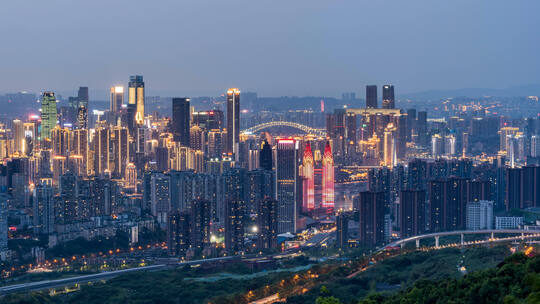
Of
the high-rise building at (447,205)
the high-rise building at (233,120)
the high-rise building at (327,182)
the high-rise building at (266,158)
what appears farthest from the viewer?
the high-rise building at (233,120)

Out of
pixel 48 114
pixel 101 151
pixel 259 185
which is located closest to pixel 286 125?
pixel 48 114

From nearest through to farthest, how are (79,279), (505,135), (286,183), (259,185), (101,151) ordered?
(79,279)
(259,185)
(286,183)
(101,151)
(505,135)

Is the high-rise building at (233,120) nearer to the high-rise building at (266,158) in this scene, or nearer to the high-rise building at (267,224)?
the high-rise building at (266,158)

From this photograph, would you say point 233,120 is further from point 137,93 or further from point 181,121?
point 137,93

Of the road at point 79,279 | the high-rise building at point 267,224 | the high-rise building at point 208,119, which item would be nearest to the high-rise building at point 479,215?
the high-rise building at point 267,224

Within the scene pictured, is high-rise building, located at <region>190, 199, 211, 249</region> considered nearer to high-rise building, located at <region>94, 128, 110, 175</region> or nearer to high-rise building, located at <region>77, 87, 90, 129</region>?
high-rise building, located at <region>94, 128, 110, 175</region>

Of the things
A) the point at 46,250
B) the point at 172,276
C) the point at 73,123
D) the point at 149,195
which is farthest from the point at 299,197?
the point at 73,123
